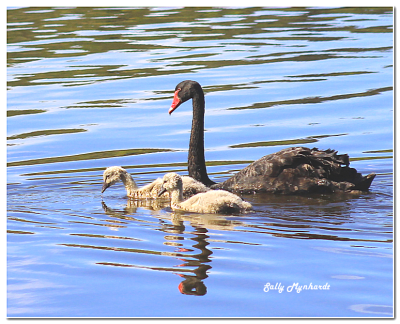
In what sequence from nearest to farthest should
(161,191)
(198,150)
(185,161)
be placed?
(161,191)
(198,150)
(185,161)

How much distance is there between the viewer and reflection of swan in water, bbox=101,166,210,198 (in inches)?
313

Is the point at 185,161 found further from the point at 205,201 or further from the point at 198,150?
the point at 205,201

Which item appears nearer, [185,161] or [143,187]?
[143,187]

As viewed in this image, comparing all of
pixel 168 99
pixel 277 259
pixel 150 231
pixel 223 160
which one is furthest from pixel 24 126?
pixel 277 259

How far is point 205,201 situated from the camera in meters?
7.09

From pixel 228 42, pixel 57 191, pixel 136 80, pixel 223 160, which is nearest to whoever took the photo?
pixel 57 191

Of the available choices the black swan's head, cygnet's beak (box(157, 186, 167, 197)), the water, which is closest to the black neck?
the black swan's head

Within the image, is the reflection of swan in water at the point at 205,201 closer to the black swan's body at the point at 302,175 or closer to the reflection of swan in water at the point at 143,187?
the reflection of swan in water at the point at 143,187

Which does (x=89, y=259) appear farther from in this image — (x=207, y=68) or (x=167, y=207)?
(x=207, y=68)

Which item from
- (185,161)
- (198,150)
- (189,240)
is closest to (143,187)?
(198,150)

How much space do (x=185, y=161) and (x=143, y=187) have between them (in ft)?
5.30

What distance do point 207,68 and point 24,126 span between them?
5151 mm

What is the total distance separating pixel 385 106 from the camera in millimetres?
11977

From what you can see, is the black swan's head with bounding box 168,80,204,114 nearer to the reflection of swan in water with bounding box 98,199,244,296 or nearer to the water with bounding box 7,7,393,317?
the water with bounding box 7,7,393,317
